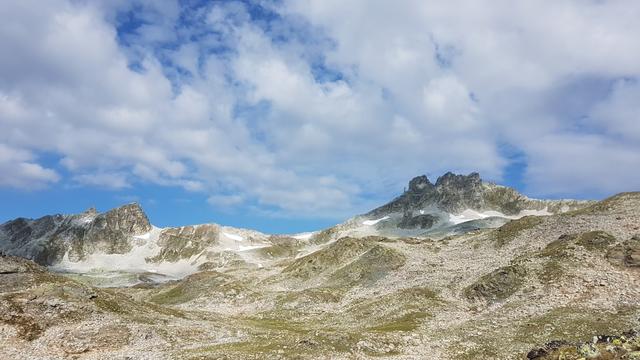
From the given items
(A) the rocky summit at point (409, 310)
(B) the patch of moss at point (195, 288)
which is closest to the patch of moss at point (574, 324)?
(A) the rocky summit at point (409, 310)

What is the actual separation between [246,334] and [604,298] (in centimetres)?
4895

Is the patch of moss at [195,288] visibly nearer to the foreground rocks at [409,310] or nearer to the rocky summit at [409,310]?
the foreground rocks at [409,310]

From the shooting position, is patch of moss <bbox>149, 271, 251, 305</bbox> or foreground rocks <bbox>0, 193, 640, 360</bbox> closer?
foreground rocks <bbox>0, 193, 640, 360</bbox>

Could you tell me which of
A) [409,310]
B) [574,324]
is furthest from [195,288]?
[574,324]

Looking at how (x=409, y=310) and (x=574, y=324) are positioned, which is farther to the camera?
(x=409, y=310)

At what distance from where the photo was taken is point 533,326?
210 feet

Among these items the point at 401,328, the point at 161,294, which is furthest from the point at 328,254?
the point at 401,328

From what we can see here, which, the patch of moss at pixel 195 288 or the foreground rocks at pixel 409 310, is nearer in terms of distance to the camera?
the foreground rocks at pixel 409 310

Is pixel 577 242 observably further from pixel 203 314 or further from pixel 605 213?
pixel 203 314

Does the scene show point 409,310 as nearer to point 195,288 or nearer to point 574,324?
point 574,324

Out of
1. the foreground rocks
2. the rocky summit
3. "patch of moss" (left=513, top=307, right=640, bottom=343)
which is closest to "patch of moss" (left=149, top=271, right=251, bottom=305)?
the foreground rocks

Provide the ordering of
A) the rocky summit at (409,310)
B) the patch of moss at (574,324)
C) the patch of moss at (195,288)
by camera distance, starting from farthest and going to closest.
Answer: the patch of moss at (195,288), the patch of moss at (574,324), the rocky summit at (409,310)

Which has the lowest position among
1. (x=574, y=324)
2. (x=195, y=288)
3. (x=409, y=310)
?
(x=574, y=324)

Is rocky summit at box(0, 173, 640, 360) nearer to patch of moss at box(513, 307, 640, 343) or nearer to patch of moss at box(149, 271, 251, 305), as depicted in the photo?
patch of moss at box(513, 307, 640, 343)
